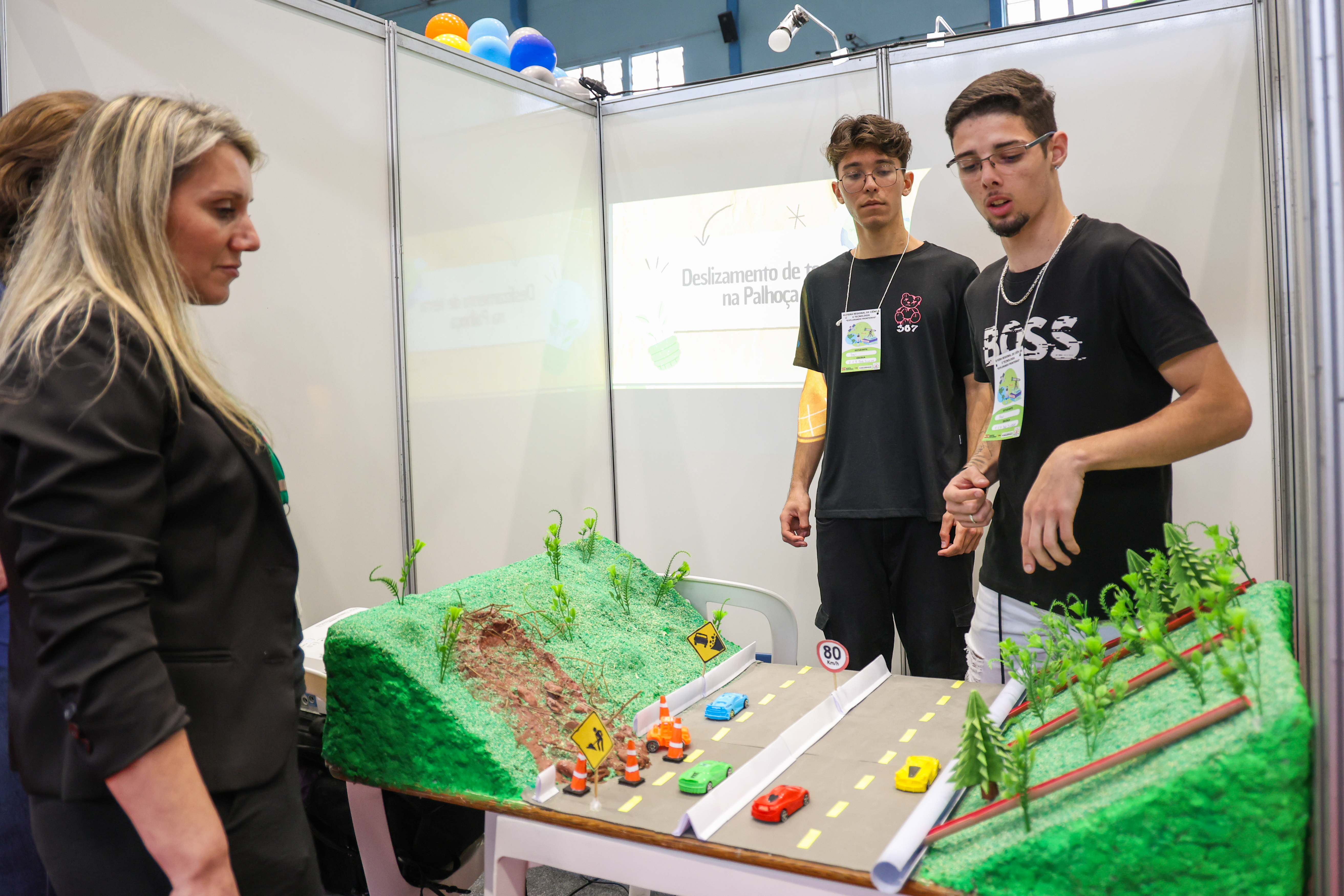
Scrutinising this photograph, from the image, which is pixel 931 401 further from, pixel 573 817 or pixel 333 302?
pixel 333 302

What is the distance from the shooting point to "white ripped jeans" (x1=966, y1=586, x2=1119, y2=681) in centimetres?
161

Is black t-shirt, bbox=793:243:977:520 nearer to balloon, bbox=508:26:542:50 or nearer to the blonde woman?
the blonde woman

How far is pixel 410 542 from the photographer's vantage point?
2.85 meters

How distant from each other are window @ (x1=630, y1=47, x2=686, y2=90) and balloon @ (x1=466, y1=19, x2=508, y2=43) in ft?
16.5

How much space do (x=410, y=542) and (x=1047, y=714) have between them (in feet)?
6.90

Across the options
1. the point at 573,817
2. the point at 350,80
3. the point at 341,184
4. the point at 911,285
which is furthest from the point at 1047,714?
the point at 350,80

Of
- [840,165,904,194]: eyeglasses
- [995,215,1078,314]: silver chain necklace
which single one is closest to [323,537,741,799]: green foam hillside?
[995,215,1078,314]: silver chain necklace

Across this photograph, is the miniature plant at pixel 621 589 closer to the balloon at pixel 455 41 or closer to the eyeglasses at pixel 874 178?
the eyeglasses at pixel 874 178

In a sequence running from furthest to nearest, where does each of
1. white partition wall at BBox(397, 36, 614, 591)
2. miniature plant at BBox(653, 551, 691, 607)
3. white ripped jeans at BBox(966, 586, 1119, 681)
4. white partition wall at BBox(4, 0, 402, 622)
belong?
1. white partition wall at BBox(397, 36, 614, 591)
2. white partition wall at BBox(4, 0, 402, 622)
3. miniature plant at BBox(653, 551, 691, 607)
4. white ripped jeans at BBox(966, 586, 1119, 681)

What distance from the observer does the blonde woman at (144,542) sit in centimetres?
79

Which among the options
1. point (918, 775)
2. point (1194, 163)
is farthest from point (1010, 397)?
point (1194, 163)

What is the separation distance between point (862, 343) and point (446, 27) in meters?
2.08

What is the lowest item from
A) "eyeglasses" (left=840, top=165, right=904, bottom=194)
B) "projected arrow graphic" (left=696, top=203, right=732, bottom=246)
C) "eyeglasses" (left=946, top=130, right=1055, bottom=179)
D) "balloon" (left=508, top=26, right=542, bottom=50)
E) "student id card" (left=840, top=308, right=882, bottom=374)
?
"student id card" (left=840, top=308, right=882, bottom=374)

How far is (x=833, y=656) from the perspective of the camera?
1464 millimetres
